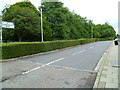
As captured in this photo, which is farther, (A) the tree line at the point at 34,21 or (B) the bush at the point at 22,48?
(A) the tree line at the point at 34,21

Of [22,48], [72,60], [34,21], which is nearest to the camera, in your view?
[72,60]

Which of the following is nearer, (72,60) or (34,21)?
(72,60)

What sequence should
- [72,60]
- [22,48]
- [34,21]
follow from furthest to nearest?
[34,21] < [22,48] < [72,60]

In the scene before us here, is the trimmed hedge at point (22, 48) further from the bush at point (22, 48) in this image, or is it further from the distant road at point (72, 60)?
the distant road at point (72, 60)

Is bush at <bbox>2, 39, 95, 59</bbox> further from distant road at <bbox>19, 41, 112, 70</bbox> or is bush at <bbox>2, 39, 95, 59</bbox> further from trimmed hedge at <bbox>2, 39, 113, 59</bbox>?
distant road at <bbox>19, 41, 112, 70</bbox>

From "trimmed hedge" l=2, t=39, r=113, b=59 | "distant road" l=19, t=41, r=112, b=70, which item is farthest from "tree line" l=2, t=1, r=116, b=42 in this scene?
"distant road" l=19, t=41, r=112, b=70

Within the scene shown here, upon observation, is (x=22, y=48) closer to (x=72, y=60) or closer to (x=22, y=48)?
(x=22, y=48)

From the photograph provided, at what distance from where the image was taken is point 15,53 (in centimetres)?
781

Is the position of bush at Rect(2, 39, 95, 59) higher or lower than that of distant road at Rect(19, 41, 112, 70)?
higher

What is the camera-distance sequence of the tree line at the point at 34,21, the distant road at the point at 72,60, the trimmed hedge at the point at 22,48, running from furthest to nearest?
1. the tree line at the point at 34,21
2. the trimmed hedge at the point at 22,48
3. the distant road at the point at 72,60

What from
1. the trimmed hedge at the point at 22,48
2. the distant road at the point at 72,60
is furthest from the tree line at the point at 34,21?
the distant road at the point at 72,60

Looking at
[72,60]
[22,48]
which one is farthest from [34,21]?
[72,60]

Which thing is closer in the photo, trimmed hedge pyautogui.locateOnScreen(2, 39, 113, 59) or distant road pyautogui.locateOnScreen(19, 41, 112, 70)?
distant road pyautogui.locateOnScreen(19, 41, 112, 70)

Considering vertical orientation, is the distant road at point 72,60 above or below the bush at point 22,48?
below
